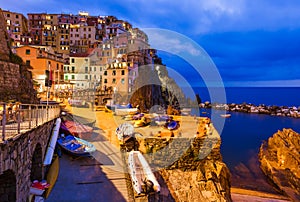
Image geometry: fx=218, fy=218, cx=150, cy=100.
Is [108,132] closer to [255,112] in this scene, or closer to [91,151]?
[91,151]

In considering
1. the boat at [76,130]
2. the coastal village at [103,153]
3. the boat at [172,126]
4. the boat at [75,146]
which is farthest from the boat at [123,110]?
the boat at [75,146]

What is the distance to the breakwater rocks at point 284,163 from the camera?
19375 millimetres

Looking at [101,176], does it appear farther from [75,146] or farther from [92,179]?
[75,146]

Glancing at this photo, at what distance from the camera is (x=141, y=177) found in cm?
900

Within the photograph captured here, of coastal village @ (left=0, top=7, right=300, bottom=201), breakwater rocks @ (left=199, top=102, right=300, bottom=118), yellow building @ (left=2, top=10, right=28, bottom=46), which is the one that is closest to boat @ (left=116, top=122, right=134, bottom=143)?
coastal village @ (left=0, top=7, right=300, bottom=201)

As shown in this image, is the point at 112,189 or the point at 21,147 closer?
the point at 21,147

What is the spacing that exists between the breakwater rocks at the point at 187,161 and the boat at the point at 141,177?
3659 mm

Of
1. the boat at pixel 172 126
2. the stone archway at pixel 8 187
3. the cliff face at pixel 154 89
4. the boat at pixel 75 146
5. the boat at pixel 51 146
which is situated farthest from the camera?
the cliff face at pixel 154 89

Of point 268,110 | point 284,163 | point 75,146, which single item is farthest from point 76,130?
point 268,110

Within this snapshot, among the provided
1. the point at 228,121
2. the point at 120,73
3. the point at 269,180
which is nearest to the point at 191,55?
the point at 269,180

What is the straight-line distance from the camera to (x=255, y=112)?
2594 inches

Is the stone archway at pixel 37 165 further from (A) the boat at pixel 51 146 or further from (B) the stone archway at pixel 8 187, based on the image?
Result: (B) the stone archway at pixel 8 187

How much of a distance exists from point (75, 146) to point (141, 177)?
14.2 feet

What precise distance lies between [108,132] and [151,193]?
8.06m
